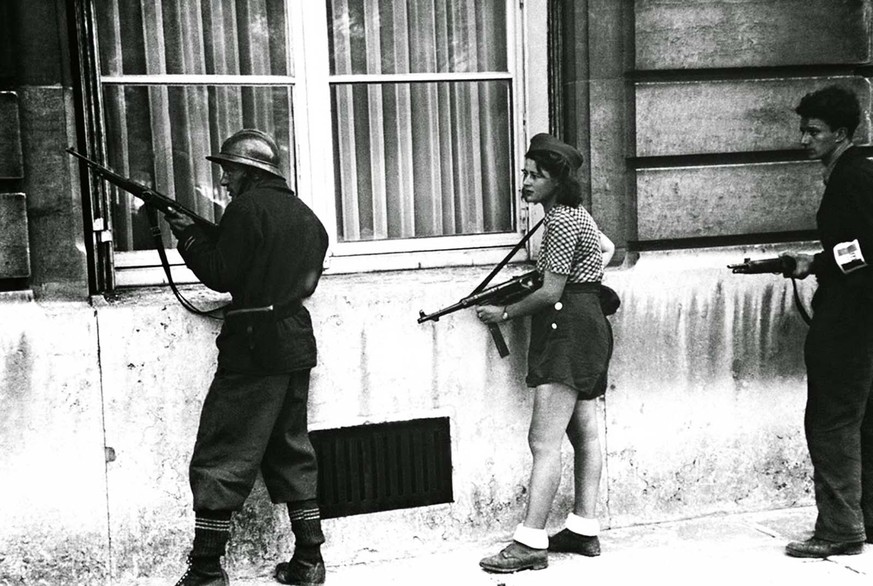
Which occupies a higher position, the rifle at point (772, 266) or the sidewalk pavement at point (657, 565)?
the rifle at point (772, 266)

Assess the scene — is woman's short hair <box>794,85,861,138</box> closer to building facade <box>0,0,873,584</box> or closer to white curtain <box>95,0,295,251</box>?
building facade <box>0,0,873,584</box>

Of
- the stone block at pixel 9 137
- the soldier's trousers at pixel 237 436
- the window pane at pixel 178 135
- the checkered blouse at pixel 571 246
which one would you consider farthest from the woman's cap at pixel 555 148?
the stone block at pixel 9 137

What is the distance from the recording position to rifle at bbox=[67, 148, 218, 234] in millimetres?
4887

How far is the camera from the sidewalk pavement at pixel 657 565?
203 inches

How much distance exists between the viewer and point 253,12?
567 cm

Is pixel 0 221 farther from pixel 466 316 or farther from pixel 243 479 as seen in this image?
pixel 466 316

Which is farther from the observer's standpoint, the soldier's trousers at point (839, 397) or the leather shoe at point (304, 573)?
the soldier's trousers at point (839, 397)

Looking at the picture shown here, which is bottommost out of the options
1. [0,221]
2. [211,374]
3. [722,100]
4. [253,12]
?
[211,374]

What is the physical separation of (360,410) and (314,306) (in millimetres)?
535

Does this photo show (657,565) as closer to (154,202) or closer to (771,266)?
(771,266)

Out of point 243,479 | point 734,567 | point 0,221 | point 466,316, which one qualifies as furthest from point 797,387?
point 0,221

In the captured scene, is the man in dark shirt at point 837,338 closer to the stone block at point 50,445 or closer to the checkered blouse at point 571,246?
the checkered blouse at point 571,246

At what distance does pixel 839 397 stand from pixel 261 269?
2.58m

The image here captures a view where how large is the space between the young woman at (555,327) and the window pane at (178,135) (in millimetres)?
1329
